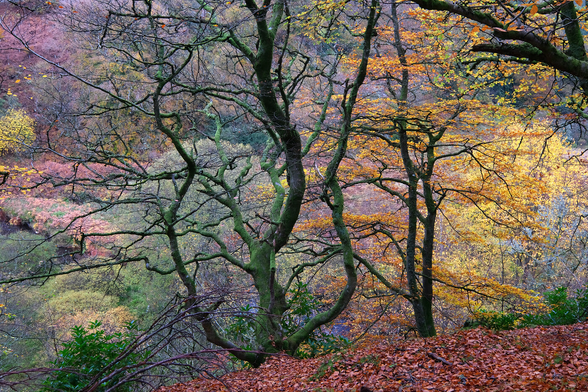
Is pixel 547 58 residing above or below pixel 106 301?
above

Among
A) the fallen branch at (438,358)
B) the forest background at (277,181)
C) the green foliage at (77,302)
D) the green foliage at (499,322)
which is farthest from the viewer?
the green foliage at (77,302)

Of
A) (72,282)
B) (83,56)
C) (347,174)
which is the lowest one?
(72,282)

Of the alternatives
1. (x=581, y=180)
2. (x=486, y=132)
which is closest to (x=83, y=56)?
(x=486, y=132)

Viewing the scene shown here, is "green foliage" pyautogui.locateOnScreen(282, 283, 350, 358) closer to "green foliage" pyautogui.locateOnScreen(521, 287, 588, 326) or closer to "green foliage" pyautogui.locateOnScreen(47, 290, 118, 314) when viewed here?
"green foliage" pyautogui.locateOnScreen(521, 287, 588, 326)

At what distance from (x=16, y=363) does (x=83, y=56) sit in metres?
10.5

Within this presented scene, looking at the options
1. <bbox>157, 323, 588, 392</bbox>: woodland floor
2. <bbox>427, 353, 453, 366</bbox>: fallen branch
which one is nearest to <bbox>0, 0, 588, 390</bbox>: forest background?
<bbox>157, 323, 588, 392</bbox>: woodland floor

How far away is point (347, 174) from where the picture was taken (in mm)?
7668

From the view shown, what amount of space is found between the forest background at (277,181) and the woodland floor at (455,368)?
0.72 m

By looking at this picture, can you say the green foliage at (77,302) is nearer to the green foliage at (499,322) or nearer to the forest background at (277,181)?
the forest background at (277,181)

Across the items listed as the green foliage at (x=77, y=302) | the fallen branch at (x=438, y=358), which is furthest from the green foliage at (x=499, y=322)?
the green foliage at (x=77, y=302)

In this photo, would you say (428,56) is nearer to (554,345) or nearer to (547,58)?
(547,58)

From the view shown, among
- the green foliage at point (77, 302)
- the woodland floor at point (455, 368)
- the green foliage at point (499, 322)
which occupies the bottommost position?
the woodland floor at point (455, 368)

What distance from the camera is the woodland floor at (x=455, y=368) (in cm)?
272

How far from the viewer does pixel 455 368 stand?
311 cm
